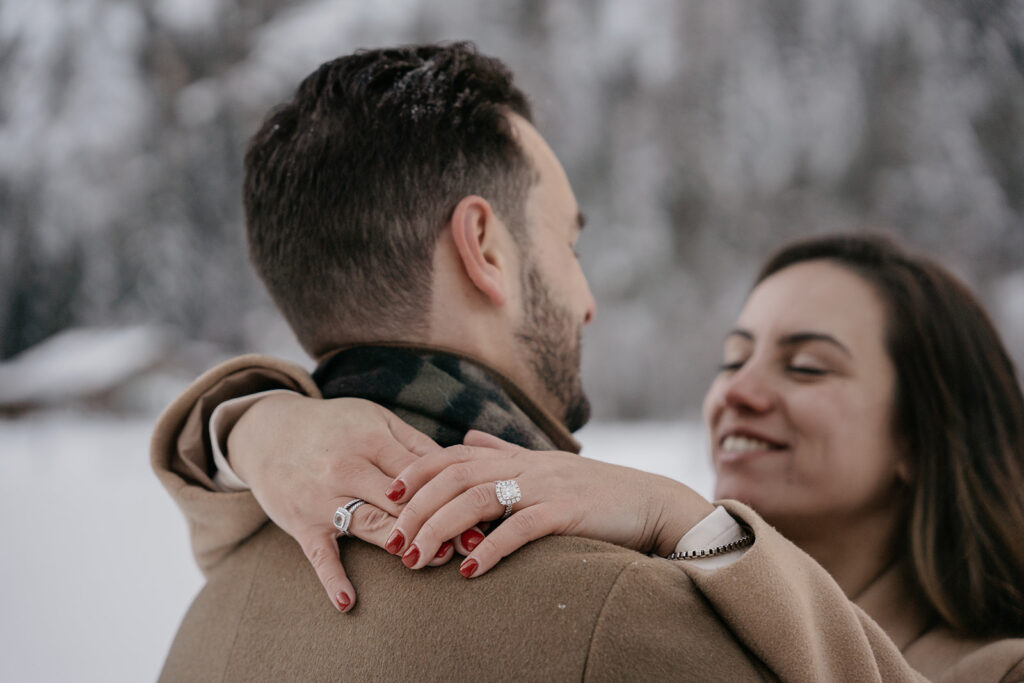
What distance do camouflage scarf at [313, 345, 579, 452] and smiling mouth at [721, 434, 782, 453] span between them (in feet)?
2.46

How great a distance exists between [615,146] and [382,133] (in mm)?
2015

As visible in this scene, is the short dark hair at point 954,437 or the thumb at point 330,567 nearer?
the thumb at point 330,567

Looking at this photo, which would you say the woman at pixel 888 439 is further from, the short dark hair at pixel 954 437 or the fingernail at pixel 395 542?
the fingernail at pixel 395 542

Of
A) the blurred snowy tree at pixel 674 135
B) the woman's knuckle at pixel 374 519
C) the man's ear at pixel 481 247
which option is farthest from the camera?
the blurred snowy tree at pixel 674 135

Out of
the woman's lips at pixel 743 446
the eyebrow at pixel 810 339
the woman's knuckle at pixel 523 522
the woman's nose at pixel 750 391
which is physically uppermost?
the woman's knuckle at pixel 523 522

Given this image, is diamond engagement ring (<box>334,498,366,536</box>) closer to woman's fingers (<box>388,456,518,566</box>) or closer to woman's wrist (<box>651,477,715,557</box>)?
woman's fingers (<box>388,456,518,566</box>)

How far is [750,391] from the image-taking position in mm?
1521

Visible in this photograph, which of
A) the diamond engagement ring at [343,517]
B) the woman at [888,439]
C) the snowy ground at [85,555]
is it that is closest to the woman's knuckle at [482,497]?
the diamond engagement ring at [343,517]

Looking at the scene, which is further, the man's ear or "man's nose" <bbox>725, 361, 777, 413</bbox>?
"man's nose" <bbox>725, 361, 777, 413</bbox>

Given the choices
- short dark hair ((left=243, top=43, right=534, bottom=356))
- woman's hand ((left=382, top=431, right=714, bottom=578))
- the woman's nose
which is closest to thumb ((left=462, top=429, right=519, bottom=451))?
woman's hand ((left=382, top=431, right=714, bottom=578))

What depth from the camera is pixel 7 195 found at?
2.35 m

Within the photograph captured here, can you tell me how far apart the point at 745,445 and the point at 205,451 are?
107cm

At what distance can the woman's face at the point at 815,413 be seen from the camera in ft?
4.79

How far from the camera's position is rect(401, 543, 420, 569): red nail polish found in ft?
2.24
